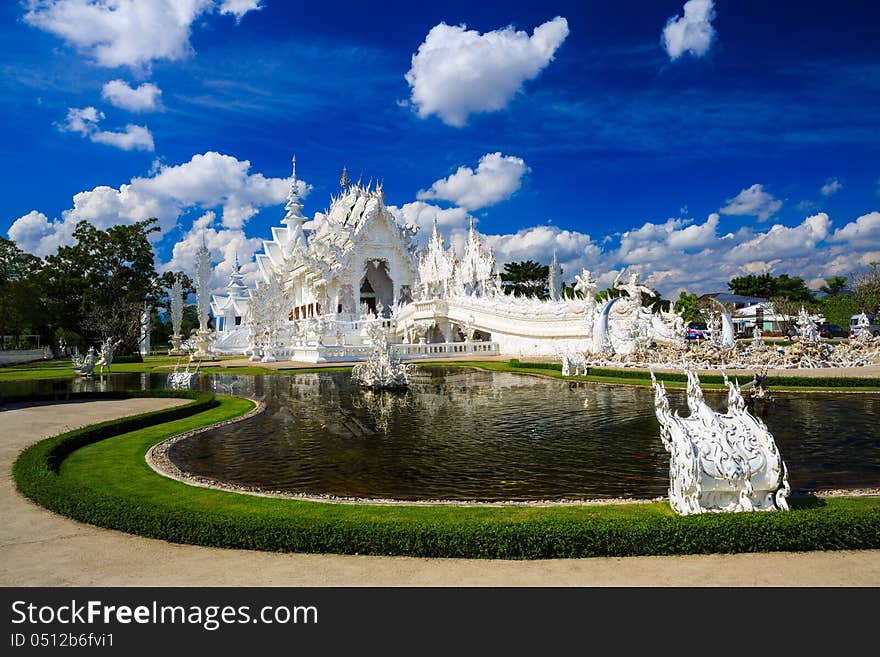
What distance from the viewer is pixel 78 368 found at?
2784 cm

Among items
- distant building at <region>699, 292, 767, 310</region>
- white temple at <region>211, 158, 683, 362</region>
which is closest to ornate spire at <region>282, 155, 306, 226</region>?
white temple at <region>211, 158, 683, 362</region>

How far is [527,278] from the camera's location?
2815 inches

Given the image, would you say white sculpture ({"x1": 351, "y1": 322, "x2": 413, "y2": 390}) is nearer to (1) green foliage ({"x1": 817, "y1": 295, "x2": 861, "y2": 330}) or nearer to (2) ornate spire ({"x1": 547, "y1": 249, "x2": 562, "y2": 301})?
(2) ornate spire ({"x1": 547, "y1": 249, "x2": 562, "y2": 301})

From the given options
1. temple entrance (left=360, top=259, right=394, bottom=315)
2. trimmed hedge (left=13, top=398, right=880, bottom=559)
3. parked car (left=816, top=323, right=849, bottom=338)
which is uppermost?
temple entrance (left=360, top=259, right=394, bottom=315)

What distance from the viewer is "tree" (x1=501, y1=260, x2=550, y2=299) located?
7069 centimetres

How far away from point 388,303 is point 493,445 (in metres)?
41.4

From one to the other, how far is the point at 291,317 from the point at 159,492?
44407 millimetres

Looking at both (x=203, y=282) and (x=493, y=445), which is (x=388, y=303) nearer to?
(x=203, y=282)

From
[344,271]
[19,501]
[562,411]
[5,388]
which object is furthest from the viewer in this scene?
[344,271]

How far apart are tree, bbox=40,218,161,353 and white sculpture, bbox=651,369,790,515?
45.2 metres

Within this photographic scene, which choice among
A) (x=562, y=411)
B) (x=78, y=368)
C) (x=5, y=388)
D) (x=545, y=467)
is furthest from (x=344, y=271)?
(x=545, y=467)
